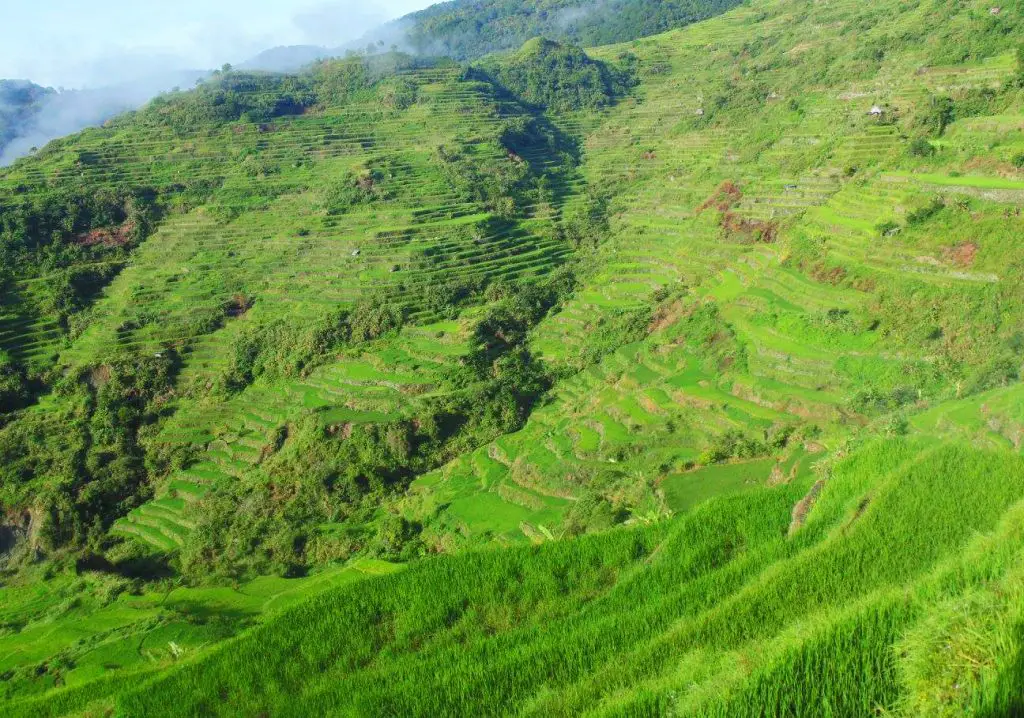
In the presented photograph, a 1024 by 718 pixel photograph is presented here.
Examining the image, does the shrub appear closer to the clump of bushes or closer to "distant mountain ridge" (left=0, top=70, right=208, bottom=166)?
the clump of bushes

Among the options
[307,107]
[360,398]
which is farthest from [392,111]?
[360,398]

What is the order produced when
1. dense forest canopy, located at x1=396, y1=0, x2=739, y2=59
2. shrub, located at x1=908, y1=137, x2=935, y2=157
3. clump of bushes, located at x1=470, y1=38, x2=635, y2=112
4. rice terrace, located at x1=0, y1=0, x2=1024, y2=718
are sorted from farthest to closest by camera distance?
dense forest canopy, located at x1=396, y1=0, x2=739, y2=59
clump of bushes, located at x1=470, y1=38, x2=635, y2=112
shrub, located at x1=908, y1=137, x2=935, y2=157
rice terrace, located at x1=0, y1=0, x2=1024, y2=718

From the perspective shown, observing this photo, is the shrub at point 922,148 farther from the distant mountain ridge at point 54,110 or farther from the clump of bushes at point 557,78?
the distant mountain ridge at point 54,110

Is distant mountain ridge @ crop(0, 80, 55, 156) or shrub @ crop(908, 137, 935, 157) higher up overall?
distant mountain ridge @ crop(0, 80, 55, 156)

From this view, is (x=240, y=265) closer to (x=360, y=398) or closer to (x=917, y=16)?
(x=360, y=398)

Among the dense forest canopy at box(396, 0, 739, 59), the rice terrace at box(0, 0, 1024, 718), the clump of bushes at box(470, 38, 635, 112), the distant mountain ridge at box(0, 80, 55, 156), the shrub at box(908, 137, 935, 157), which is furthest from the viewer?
the dense forest canopy at box(396, 0, 739, 59)

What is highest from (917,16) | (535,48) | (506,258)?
(535,48)

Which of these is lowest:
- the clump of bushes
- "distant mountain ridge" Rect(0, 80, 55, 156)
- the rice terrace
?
the rice terrace

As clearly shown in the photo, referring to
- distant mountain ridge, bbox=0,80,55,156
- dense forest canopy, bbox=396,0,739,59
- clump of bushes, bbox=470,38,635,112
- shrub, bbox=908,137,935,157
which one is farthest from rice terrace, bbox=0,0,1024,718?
dense forest canopy, bbox=396,0,739,59
